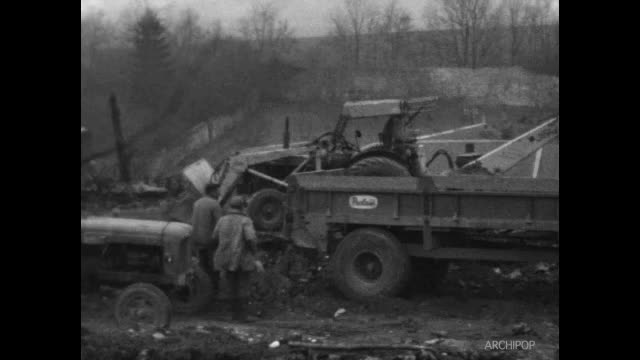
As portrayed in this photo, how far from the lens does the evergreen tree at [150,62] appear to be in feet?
26.2

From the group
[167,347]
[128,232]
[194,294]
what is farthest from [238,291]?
[167,347]

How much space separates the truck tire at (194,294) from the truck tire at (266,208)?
2380 millimetres

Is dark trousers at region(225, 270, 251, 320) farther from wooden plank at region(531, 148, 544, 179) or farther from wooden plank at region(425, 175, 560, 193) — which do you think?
wooden plank at region(531, 148, 544, 179)

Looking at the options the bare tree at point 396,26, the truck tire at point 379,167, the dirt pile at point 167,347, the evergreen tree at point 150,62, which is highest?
the bare tree at point 396,26

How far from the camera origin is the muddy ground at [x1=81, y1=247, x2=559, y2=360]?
7.30 meters

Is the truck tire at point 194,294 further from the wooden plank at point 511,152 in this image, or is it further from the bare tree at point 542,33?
the bare tree at point 542,33

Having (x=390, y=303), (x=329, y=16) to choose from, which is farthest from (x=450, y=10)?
(x=390, y=303)

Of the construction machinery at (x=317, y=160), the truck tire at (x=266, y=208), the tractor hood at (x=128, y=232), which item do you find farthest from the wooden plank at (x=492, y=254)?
the tractor hood at (x=128, y=232)

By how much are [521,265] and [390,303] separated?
191 centimetres

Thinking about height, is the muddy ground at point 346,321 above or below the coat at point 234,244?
below

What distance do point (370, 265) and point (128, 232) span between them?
2452 mm

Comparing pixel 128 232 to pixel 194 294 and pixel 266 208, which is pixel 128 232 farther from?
pixel 266 208
